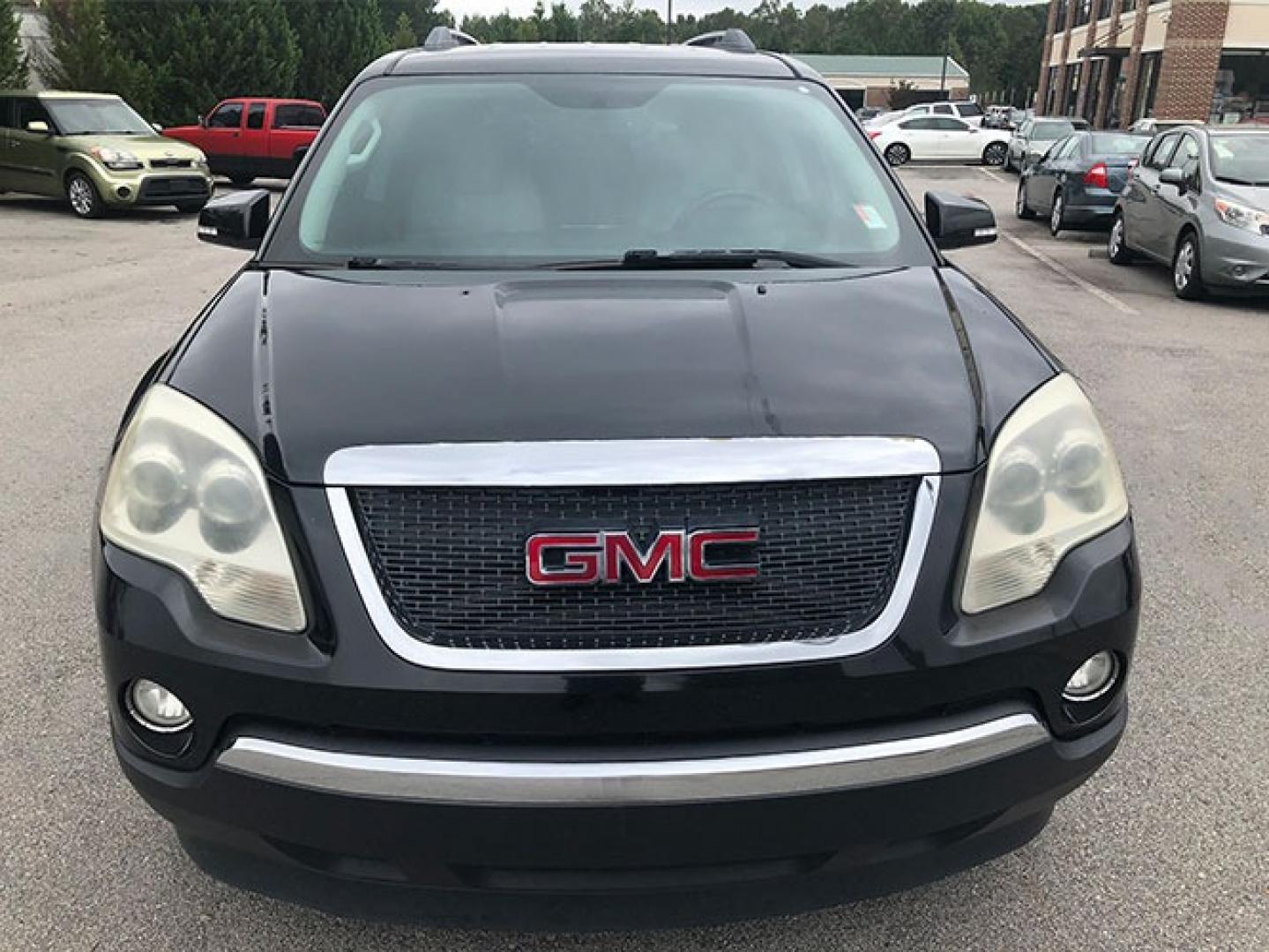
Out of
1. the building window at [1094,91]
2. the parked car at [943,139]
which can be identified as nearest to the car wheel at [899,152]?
the parked car at [943,139]

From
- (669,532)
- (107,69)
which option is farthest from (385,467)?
(107,69)

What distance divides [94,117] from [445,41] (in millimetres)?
15151

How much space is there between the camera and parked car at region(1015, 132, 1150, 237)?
48.8ft

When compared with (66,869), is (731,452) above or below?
above

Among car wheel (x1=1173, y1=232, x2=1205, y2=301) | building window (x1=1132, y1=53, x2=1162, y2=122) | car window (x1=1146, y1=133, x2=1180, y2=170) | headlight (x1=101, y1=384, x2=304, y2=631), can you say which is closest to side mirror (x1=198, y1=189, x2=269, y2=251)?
headlight (x1=101, y1=384, x2=304, y2=631)

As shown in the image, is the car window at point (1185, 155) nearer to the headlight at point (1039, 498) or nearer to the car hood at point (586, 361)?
the car hood at point (586, 361)

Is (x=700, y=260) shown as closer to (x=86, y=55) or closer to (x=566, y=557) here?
(x=566, y=557)

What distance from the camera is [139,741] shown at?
6.46 feet

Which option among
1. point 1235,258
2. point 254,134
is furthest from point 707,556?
point 254,134

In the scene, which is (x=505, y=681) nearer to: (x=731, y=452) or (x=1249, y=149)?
(x=731, y=452)

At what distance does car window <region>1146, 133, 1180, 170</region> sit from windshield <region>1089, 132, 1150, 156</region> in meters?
3.44

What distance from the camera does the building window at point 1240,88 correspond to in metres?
34.1

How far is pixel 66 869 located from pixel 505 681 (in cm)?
137

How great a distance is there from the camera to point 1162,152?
11.9 meters
